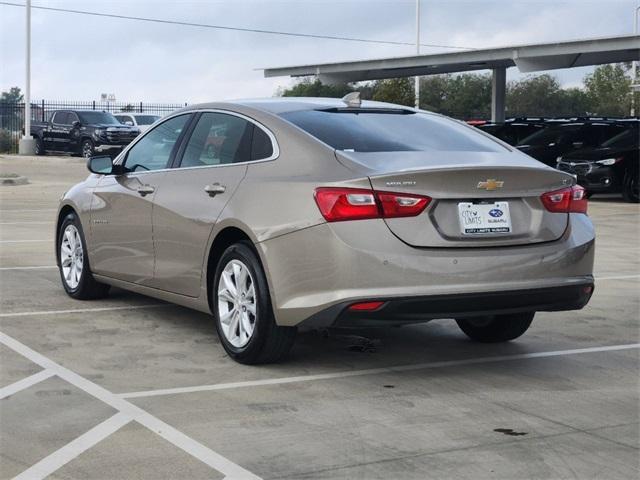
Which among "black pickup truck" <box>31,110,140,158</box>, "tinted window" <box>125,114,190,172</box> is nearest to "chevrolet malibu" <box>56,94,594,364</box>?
"tinted window" <box>125,114,190,172</box>

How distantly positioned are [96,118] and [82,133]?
75 centimetres

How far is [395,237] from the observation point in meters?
6.02

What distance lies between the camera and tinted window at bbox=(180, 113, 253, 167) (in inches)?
282

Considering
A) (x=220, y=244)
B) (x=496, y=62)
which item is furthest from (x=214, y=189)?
(x=496, y=62)

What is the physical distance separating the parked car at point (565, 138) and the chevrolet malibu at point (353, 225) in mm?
18047

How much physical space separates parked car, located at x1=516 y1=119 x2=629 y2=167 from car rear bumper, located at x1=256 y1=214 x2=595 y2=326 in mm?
18890

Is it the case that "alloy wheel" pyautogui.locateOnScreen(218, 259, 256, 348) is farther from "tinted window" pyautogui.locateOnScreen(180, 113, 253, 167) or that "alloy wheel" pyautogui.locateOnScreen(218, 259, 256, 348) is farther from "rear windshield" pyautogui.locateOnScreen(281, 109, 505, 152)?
"rear windshield" pyautogui.locateOnScreen(281, 109, 505, 152)

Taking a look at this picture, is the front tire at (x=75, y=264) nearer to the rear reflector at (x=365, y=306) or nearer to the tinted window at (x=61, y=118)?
the rear reflector at (x=365, y=306)

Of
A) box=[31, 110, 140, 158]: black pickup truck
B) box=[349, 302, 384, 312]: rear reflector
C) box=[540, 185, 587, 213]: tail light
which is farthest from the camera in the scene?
box=[31, 110, 140, 158]: black pickup truck

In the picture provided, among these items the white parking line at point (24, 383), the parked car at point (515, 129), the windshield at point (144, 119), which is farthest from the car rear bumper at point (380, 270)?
the windshield at point (144, 119)

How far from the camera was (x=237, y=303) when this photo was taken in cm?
675

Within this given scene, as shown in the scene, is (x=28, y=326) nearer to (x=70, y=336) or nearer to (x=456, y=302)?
(x=70, y=336)

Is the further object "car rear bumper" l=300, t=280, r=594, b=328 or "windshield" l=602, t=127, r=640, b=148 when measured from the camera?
"windshield" l=602, t=127, r=640, b=148

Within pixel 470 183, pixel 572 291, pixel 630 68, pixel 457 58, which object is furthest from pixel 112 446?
pixel 630 68
